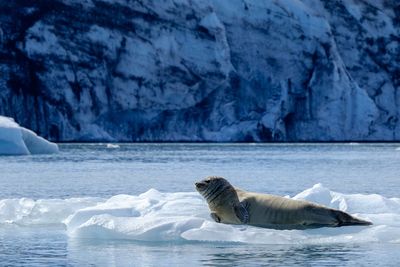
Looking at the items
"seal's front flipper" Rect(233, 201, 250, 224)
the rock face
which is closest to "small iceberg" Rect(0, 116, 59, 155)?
the rock face

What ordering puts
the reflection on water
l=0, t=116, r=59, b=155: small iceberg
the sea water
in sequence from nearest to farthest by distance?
the reflection on water, the sea water, l=0, t=116, r=59, b=155: small iceberg

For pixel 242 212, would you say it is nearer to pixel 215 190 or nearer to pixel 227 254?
pixel 215 190

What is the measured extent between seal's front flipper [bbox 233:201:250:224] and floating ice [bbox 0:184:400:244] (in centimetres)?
13

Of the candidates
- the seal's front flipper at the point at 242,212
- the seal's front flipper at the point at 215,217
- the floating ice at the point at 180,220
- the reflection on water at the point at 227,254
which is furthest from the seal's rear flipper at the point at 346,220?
the seal's front flipper at the point at 215,217

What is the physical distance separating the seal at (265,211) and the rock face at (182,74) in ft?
118

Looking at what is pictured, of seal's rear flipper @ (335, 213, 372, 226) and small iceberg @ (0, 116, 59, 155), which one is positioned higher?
small iceberg @ (0, 116, 59, 155)

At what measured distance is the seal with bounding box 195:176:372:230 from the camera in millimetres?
10250

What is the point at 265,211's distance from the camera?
1038 centimetres

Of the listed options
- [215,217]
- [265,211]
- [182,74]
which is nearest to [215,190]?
[215,217]

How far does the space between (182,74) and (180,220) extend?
39419mm

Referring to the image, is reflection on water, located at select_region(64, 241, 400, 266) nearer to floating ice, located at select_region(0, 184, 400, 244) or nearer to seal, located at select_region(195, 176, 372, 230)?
floating ice, located at select_region(0, 184, 400, 244)

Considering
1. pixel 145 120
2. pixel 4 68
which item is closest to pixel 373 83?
pixel 145 120

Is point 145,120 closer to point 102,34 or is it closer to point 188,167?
point 102,34

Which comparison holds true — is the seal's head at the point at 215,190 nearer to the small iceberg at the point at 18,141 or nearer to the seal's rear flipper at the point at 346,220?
the seal's rear flipper at the point at 346,220
